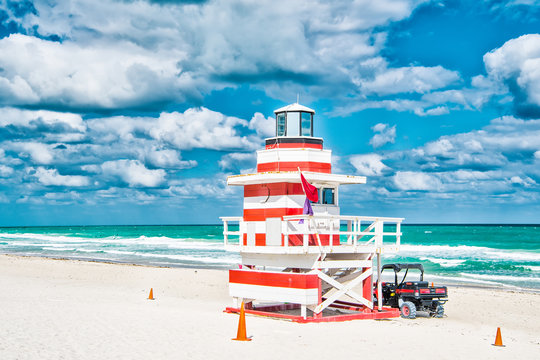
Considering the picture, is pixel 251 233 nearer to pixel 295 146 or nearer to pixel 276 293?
pixel 276 293

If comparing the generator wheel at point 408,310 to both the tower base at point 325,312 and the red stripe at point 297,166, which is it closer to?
the tower base at point 325,312

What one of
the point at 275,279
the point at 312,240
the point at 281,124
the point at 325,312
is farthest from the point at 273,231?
the point at 325,312

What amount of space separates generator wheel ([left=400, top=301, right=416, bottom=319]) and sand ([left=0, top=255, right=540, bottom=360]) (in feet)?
0.76

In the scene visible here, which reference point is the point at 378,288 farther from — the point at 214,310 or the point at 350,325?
the point at 214,310

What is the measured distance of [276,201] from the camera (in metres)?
15.4

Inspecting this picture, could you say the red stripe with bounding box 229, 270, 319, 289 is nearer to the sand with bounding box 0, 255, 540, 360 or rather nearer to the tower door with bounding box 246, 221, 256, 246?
the tower door with bounding box 246, 221, 256, 246

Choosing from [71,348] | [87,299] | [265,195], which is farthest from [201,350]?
[87,299]

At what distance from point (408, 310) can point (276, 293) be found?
14.3 feet

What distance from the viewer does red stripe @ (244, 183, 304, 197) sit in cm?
1523

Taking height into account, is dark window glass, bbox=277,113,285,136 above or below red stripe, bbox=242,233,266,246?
above

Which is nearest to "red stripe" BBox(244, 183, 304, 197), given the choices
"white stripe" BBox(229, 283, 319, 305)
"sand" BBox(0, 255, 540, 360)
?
"white stripe" BBox(229, 283, 319, 305)

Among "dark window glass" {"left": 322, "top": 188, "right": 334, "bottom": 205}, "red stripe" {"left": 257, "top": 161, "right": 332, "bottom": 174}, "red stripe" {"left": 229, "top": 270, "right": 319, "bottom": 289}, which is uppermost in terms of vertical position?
"red stripe" {"left": 257, "top": 161, "right": 332, "bottom": 174}

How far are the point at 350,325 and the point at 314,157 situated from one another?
456 cm

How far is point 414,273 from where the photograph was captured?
111 ft
